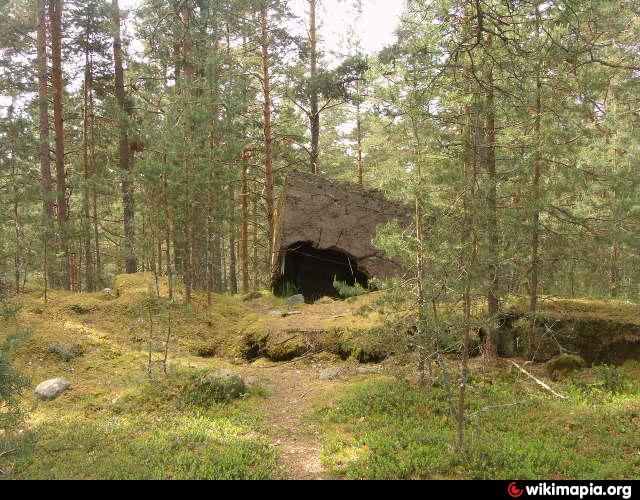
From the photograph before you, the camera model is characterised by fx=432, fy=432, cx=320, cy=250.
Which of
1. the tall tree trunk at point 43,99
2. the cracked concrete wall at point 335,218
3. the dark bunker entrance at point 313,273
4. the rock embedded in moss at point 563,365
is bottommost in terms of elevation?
the rock embedded in moss at point 563,365

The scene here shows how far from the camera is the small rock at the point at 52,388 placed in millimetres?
8359

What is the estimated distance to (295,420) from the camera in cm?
735

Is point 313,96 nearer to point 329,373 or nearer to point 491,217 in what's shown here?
point 329,373

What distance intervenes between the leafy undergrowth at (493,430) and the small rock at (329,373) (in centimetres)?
93

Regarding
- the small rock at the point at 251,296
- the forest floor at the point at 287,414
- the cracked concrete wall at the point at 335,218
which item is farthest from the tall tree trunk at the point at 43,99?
the cracked concrete wall at the point at 335,218

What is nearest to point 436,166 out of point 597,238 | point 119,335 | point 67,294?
point 597,238

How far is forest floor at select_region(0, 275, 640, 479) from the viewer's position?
18.2ft

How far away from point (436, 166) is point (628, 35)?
9.00 metres

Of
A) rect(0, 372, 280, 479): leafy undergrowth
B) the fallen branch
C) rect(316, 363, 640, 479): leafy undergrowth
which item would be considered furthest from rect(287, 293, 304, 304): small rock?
the fallen branch

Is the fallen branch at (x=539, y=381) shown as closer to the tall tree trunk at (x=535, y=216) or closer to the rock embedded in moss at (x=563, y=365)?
the rock embedded in moss at (x=563, y=365)

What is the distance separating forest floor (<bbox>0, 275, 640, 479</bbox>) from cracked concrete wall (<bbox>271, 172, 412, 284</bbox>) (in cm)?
290

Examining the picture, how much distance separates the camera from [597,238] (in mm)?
8609

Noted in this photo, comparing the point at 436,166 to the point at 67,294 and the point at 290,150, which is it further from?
the point at 290,150
